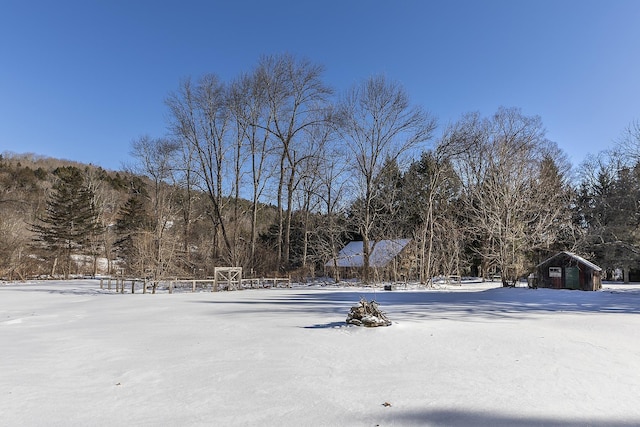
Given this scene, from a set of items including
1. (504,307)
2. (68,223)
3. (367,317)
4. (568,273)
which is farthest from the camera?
(68,223)

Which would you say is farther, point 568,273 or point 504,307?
point 568,273

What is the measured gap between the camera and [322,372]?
18.5 feet

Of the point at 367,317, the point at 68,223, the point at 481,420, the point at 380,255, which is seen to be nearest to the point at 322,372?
the point at 481,420

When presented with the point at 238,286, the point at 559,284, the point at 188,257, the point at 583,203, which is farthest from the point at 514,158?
the point at 188,257

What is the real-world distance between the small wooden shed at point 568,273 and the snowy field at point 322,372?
926 centimetres

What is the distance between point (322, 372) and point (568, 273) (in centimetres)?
1807

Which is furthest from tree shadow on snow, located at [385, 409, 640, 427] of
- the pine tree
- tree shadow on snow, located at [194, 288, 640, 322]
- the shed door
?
the pine tree

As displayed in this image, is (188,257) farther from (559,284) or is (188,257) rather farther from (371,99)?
(559,284)

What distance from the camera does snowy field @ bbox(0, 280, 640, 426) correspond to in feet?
13.4

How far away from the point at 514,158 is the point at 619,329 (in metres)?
20.6

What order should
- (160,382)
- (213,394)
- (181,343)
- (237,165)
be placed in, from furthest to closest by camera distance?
(237,165)
(181,343)
(160,382)
(213,394)

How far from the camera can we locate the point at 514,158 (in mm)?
27438

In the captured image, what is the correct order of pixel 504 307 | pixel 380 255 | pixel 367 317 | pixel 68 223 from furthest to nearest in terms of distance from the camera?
pixel 68 223 < pixel 380 255 < pixel 504 307 < pixel 367 317

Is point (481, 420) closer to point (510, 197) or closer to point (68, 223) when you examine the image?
point (510, 197)
